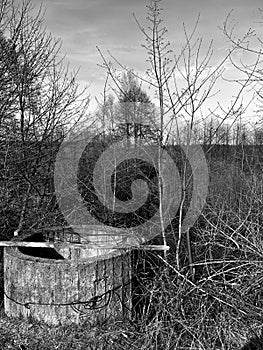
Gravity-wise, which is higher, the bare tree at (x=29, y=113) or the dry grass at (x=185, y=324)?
the bare tree at (x=29, y=113)

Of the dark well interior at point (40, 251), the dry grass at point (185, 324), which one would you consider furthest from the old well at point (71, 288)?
the dark well interior at point (40, 251)

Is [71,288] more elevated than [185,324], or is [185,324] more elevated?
[71,288]

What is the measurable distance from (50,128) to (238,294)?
4.29m

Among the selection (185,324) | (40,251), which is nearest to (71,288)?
(185,324)

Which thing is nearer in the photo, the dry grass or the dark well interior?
the dry grass

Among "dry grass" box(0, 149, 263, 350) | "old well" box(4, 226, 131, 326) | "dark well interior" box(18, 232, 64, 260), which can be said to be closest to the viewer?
"dry grass" box(0, 149, 263, 350)

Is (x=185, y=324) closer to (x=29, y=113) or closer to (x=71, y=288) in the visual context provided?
(x=71, y=288)

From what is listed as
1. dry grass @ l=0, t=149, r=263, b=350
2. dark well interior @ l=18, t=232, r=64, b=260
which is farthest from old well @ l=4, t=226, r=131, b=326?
dark well interior @ l=18, t=232, r=64, b=260

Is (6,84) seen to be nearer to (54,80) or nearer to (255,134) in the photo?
(54,80)

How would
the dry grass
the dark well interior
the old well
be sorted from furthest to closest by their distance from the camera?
the dark well interior
the old well
the dry grass

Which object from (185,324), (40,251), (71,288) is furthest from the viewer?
(40,251)

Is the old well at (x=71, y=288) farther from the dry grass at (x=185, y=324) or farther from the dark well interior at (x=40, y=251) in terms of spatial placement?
the dark well interior at (x=40, y=251)

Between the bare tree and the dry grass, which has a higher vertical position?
the bare tree

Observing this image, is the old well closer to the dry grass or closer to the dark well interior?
the dry grass
